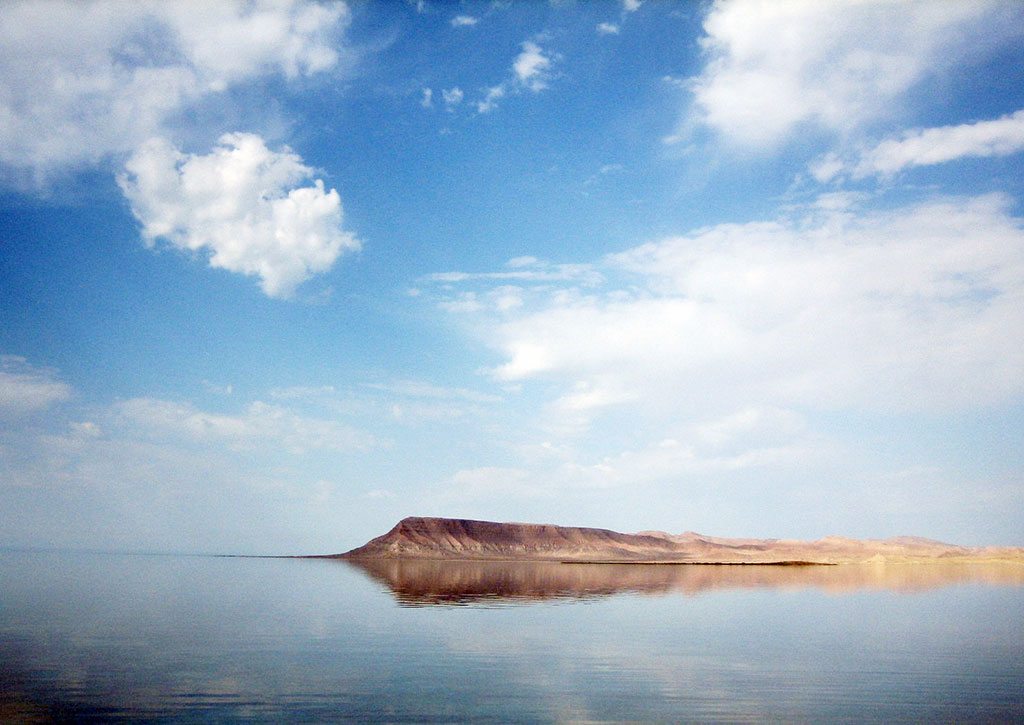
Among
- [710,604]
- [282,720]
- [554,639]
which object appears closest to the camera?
[282,720]

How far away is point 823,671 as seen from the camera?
23.8 m

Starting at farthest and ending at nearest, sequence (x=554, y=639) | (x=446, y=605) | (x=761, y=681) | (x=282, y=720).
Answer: (x=446, y=605) < (x=554, y=639) < (x=761, y=681) < (x=282, y=720)

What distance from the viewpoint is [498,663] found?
23906 millimetres

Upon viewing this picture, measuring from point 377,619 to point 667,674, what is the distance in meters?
20.0

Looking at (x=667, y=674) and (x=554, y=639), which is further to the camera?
(x=554, y=639)

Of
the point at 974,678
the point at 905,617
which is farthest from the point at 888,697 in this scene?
the point at 905,617

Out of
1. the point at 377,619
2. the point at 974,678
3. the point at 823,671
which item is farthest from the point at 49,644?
the point at 974,678

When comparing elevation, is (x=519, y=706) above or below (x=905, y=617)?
above

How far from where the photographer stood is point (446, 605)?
46156mm

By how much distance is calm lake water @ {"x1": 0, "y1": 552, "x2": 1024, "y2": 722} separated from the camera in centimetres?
1762

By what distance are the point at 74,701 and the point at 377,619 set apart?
21304 mm

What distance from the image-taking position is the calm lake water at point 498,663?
17625 mm

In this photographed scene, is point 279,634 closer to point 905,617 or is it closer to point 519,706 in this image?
point 519,706

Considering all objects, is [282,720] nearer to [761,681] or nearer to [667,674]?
[667,674]
